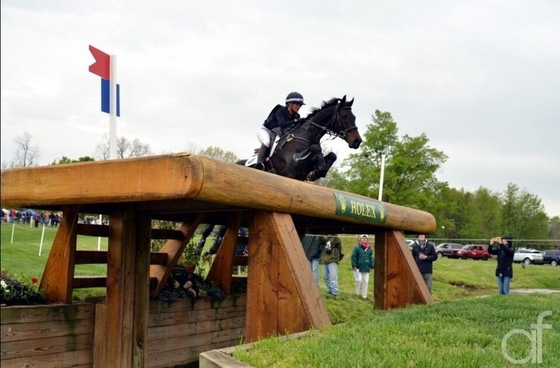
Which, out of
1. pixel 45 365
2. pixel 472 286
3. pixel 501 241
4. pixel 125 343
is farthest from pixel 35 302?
pixel 472 286

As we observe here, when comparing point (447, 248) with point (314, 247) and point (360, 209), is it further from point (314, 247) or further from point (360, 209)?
point (360, 209)

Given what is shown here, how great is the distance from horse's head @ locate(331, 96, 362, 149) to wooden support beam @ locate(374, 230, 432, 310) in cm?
172

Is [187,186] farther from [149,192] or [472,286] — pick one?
[472,286]

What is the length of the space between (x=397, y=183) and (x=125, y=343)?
2701 cm

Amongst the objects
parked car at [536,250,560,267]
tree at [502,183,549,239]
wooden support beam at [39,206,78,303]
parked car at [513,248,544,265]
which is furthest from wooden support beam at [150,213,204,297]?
tree at [502,183,549,239]

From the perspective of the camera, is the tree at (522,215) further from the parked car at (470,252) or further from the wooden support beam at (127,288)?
the wooden support beam at (127,288)

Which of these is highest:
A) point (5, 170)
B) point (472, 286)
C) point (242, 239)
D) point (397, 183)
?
point (397, 183)

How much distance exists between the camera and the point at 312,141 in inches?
278

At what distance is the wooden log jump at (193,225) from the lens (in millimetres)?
3301

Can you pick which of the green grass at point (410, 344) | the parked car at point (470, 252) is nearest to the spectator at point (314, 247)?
the green grass at point (410, 344)

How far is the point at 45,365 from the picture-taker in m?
4.62

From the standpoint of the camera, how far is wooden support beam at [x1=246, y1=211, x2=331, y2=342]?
3.67 metres

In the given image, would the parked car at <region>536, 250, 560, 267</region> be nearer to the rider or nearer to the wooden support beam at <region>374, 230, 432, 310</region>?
the rider

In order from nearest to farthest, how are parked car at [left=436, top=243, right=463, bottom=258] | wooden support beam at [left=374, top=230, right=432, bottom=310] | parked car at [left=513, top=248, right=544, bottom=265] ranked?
wooden support beam at [left=374, top=230, right=432, bottom=310] < parked car at [left=513, top=248, right=544, bottom=265] < parked car at [left=436, top=243, right=463, bottom=258]
